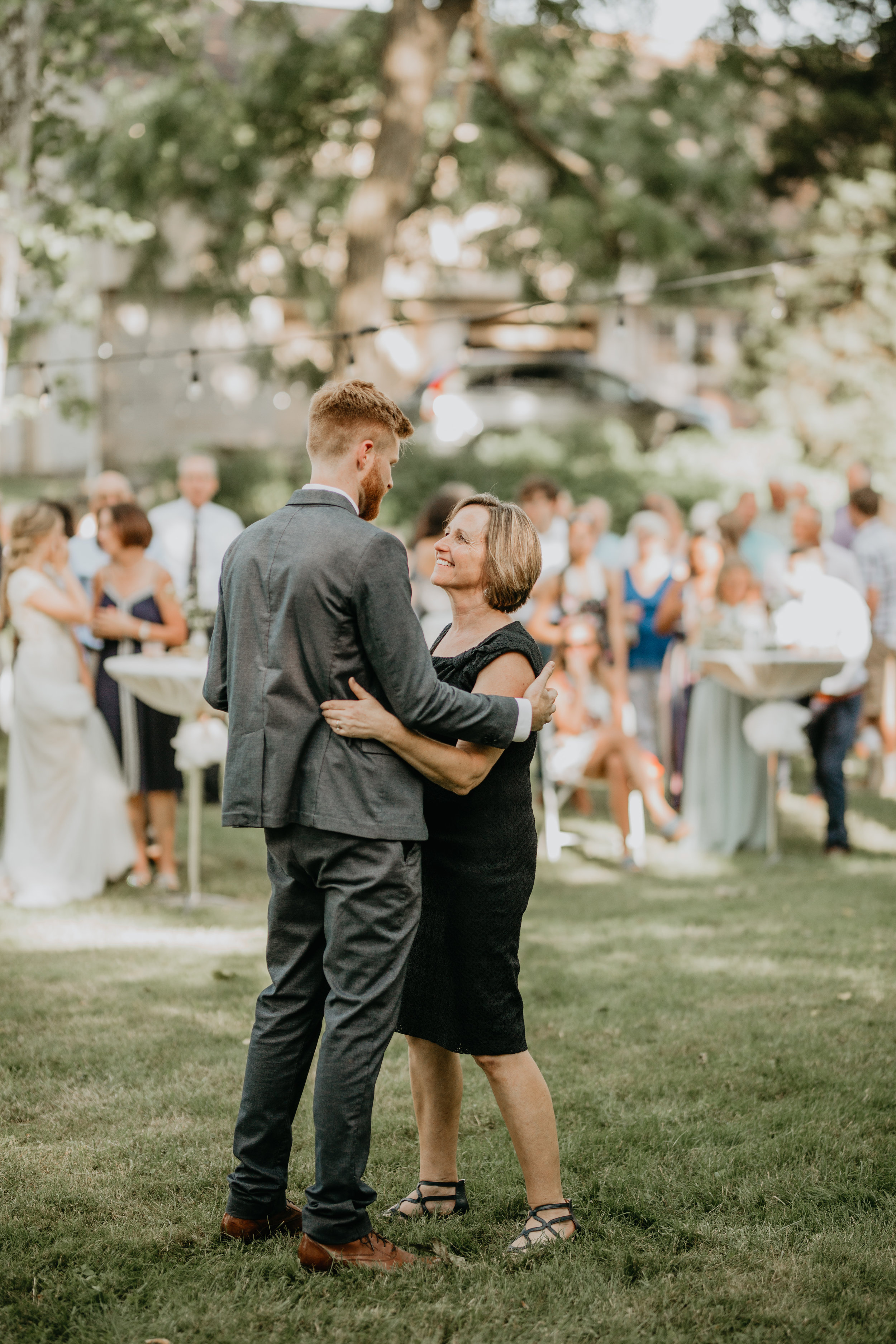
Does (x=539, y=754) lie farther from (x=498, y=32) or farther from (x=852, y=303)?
(x=852, y=303)

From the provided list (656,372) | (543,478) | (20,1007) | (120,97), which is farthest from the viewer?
(656,372)

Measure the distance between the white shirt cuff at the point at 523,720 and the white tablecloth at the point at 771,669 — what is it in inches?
182

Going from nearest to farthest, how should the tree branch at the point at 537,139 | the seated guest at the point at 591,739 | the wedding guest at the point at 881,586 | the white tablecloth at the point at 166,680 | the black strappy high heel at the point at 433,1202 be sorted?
1. the black strappy high heel at the point at 433,1202
2. the white tablecloth at the point at 166,680
3. the seated guest at the point at 591,739
4. the wedding guest at the point at 881,586
5. the tree branch at the point at 537,139

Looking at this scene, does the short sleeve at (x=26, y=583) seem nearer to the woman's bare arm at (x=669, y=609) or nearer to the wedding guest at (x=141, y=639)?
the wedding guest at (x=141, y=639)

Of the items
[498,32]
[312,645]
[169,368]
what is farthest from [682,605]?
[169,368]

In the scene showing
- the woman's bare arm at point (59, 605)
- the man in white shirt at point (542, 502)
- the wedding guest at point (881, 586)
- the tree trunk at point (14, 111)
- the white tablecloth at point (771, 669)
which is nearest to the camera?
the woman's bare arm at point (59, 605)

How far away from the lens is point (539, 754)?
27.9 ft

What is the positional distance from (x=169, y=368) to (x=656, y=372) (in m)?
11.2

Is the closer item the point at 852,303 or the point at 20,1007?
the point at 20,1007

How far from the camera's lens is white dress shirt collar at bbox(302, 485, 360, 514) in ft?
9.64

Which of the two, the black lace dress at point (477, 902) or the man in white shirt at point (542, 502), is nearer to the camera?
the black lace dress at point (477, 902)

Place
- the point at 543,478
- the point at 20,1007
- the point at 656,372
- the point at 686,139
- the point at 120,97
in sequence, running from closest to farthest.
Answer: the point at 20,1007
the point at 543,478
the point at 120,97
the point at 686,139
the point at 656,372

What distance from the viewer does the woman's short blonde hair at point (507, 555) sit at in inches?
123

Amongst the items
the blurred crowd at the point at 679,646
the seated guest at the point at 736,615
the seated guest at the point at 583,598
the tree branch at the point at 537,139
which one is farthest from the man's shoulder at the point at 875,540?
the tree branch at the point at 537,139
